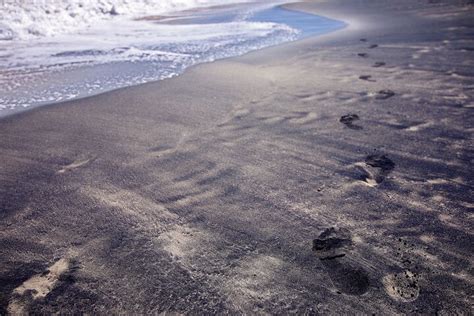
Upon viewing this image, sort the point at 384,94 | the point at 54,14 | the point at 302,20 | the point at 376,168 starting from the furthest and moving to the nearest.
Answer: the point at 302,20
the point at 54,14
the point at 384,94
the point at 376,168

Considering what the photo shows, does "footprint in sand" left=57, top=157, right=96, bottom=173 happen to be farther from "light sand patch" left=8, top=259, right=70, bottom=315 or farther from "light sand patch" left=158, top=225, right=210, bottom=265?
"light sand patch" left=158, top=225, right=210, bottom=265

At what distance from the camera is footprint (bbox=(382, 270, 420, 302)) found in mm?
1759

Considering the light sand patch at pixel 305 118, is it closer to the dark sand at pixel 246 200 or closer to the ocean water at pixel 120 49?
the dark sand at pixel 246 200

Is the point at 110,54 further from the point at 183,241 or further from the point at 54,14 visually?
the point at 183,241

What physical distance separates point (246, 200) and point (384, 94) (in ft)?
9.59

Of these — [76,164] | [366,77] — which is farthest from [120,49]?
[366,77]

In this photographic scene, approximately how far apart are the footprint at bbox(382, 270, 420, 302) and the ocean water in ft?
15.7

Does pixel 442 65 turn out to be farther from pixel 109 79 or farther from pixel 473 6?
pixel 473 6

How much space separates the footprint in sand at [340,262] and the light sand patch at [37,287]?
5.23ft

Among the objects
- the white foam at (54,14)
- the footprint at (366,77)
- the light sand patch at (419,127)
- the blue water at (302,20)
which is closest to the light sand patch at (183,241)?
the light sand patch at (419,127)

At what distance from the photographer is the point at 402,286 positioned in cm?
182

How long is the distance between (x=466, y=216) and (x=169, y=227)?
2.08 meters

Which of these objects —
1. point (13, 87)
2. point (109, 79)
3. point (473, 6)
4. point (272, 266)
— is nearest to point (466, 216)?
point (272, 266)

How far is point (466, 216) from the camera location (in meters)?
2.29
